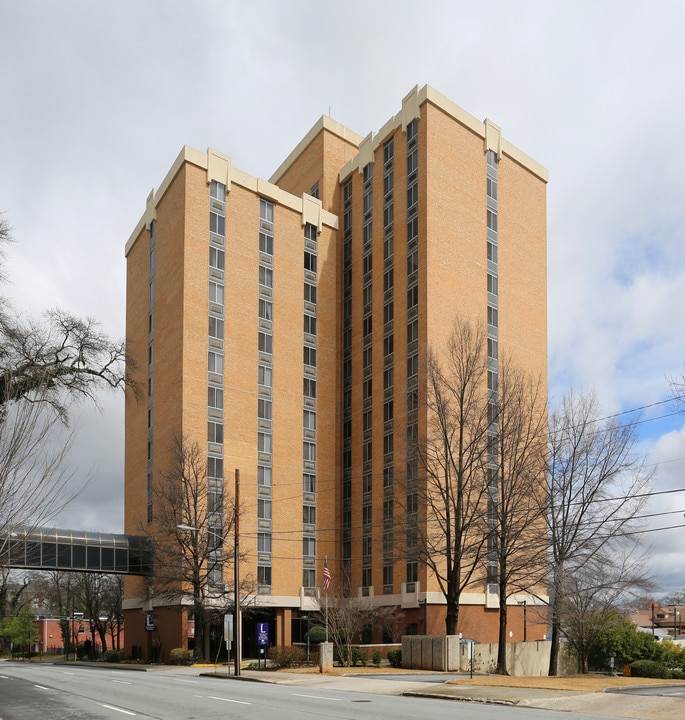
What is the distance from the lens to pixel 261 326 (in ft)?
228

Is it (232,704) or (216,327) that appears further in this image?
(216,327)

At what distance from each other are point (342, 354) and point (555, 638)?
3716 cm

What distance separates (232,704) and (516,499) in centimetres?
2159

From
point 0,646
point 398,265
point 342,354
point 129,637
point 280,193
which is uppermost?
point 280,193

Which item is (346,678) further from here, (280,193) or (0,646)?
(0,646)

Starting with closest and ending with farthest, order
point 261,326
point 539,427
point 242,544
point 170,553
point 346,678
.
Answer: point 346,678 < point 539,427 < point 170,553 < point 242,544 < point 261,326

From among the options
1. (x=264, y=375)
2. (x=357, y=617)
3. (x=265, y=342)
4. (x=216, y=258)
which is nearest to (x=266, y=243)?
(x=216, y=258)

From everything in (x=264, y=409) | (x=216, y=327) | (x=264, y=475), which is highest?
(x=216, y=327)

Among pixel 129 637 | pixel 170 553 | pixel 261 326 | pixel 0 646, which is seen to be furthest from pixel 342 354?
pixel 0 646

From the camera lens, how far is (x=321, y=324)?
73750 mm

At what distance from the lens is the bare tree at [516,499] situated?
4091 cm

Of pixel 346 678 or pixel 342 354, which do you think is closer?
pixel 346 678

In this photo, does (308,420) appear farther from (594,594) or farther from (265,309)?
(594,594)

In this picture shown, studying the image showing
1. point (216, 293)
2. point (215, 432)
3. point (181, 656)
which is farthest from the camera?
point (216, 293)
